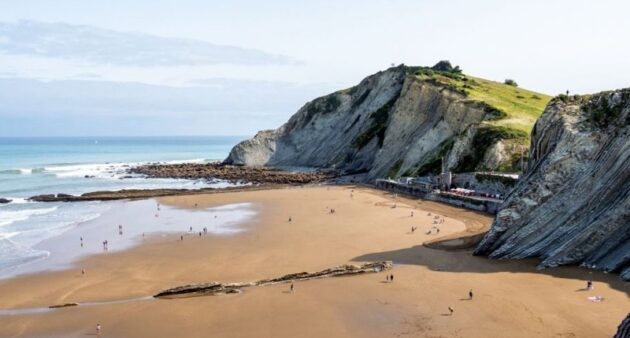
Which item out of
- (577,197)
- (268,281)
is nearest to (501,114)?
(577,197)

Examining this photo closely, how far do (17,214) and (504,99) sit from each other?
212 ft

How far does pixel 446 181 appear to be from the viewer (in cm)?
6131

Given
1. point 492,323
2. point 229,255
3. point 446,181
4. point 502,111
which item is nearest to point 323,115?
point 502,111

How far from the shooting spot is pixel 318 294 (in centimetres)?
2933

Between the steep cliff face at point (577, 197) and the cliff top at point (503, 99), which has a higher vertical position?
the cliff top at point (503, 99)

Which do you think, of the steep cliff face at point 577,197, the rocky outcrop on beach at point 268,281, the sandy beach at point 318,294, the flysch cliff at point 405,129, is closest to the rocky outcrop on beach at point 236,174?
the flysch cliff at point 405,129

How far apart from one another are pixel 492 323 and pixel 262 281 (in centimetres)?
1261

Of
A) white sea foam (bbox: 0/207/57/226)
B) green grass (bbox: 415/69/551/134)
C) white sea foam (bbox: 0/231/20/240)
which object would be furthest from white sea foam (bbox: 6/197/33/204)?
green grass (bbox: 415/69/551/134)

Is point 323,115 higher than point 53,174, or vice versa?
point 323,115

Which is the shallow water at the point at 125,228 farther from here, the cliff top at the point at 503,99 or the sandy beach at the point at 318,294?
the cliff top at the point at 503,99

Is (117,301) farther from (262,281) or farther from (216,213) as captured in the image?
(216,213)

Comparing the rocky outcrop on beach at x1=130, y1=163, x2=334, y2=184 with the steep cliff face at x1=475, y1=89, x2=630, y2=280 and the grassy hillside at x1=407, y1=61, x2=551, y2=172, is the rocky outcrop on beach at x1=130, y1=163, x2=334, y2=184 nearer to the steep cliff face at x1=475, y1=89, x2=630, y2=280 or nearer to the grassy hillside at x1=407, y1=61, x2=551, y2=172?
the grassy hillside at x1=407, y1=61, x2=551, y2=172

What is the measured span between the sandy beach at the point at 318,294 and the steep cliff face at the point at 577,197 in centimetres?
146

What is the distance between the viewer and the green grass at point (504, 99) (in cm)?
6881
